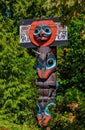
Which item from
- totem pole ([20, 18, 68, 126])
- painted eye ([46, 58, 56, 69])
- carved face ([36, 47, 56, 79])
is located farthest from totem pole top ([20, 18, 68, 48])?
painted eye ([46, 58, 56, 69])

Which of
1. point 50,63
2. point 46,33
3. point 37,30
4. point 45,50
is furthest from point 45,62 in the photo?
point 37,30

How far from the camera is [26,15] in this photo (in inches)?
933

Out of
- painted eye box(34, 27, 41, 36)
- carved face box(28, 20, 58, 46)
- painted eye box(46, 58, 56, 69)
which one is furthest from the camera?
painted eye box(34, 27, 41, 36)

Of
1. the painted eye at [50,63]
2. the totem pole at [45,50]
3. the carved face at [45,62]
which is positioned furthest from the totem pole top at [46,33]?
the painted eye at [50,63]

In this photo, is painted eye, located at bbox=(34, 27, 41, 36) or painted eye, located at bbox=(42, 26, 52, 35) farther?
painted eye, located at bbox=(34, 27, 41, 36)

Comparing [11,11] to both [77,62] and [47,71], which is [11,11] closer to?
[77,62]

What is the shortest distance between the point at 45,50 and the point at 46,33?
26.6 inches

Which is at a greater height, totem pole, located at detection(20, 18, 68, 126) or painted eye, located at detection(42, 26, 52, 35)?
painted eye, located at detection(42, 26, 52, 35)

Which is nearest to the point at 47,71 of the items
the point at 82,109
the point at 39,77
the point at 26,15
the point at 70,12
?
the point at 39,77

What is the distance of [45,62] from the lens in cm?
1420

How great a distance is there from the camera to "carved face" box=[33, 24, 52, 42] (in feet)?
47.5

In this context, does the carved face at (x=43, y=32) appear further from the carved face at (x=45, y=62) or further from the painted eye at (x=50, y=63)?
the painted eye at (x=50, y=63)

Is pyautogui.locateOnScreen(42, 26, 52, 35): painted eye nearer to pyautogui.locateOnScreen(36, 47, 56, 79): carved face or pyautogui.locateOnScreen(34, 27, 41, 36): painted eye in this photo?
pyautogui.locateOnScreen(34, 27, 41, 36): painted eye

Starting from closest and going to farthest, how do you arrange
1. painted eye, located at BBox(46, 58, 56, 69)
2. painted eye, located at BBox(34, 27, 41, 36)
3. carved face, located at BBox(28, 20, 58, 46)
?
painted eye, located at BBox(46, 58, 56, 69) → carved face, located at BBox(28, 20, 58, 46) → painted eye, located at BBox(34, 27, 41, 36)
